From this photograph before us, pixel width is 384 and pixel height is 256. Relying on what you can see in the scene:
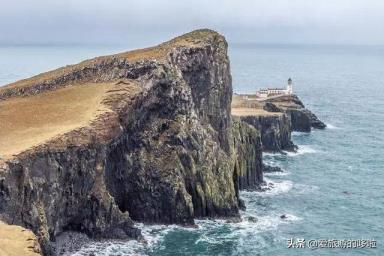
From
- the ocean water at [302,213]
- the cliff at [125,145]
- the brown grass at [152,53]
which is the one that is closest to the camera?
the cliff at [125,145]

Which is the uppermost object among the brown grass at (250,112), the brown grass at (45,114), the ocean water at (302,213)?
the brown grass at (45,114)

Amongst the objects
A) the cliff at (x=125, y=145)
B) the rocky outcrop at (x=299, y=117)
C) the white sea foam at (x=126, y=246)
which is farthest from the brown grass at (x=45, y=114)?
the rocky outcrop at (x=299, y=117)

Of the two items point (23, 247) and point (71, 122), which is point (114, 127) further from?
point (23, 247)

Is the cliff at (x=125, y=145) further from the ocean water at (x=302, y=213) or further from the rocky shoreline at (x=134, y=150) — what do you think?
the ocean water at (x=302, y=213)

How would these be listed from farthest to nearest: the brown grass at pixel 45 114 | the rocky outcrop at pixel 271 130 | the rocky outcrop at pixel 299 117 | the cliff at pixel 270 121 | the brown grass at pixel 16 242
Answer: the rocky outcrop at pixel 299 117
the cliff at pixel 270 121
the rocky outcrop at pixel 271 130
the brown grass at pixel 45 114
the brown grass at pixel 16 242

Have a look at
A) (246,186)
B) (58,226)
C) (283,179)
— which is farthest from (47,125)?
(283,179)

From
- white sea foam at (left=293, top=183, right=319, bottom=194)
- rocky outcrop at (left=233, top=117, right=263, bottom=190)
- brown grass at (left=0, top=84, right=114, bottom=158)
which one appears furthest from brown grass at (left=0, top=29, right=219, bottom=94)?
white sea foam at (left=293, top=183, right=319, bottom=194)
